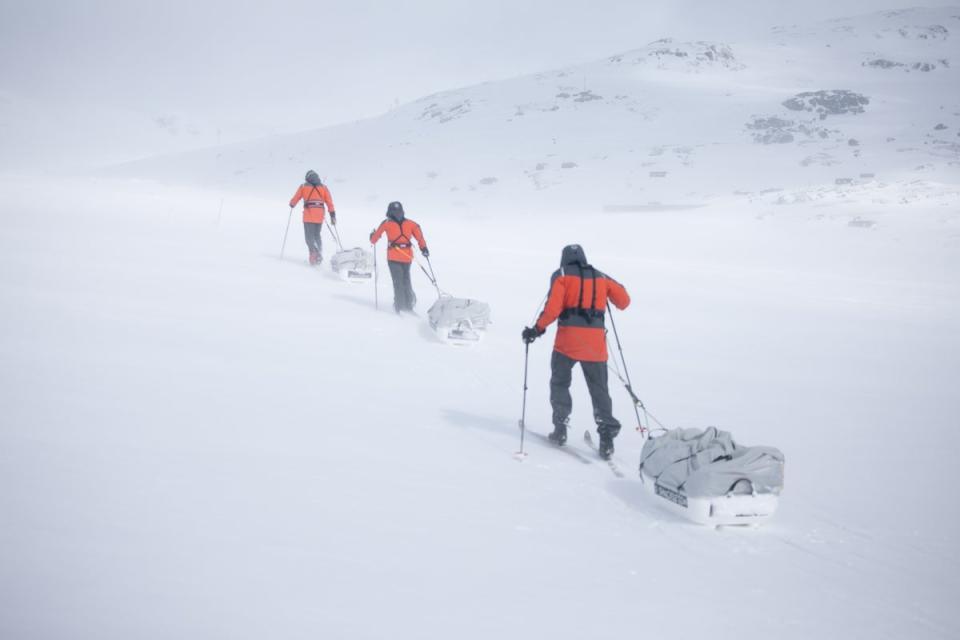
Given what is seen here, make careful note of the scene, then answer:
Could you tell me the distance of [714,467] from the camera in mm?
4523

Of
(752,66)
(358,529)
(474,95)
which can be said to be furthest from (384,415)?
(752,66)

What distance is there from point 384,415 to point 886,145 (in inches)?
1881

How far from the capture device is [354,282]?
516 inches

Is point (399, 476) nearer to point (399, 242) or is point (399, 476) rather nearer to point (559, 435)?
point (559, 435)

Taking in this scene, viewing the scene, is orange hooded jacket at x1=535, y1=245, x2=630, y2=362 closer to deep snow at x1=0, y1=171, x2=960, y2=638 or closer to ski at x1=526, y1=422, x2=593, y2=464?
ski at x1=526, y1=422, x2=593, y2=464

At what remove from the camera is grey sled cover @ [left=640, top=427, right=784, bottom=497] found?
4.50 meters

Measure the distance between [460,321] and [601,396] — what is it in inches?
157

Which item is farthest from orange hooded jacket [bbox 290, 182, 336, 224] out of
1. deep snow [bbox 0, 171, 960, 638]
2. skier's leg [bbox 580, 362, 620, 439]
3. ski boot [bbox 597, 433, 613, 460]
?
ski boot [bbox 597, 433, 613, 460]

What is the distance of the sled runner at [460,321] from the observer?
31.1ft

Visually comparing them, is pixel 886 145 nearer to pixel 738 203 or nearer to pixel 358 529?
pixel 738 203

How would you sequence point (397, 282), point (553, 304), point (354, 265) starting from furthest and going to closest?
1. point (354, 265)
2. point (397, 282)
3. point (553, 304)

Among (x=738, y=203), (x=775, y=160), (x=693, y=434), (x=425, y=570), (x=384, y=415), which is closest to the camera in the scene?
(x=425, y=570)

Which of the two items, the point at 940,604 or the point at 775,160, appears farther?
the point at 775,160

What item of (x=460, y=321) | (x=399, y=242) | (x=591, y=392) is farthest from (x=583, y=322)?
(x=399, y=242)
